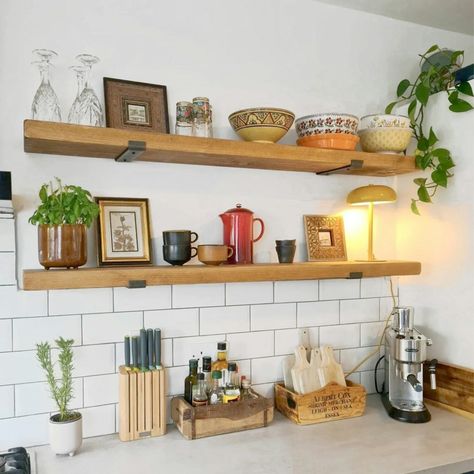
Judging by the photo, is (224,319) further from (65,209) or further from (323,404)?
(65,209)

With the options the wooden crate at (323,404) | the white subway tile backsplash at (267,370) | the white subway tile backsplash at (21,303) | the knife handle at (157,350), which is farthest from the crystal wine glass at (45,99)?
the wooden crate at (323,404)

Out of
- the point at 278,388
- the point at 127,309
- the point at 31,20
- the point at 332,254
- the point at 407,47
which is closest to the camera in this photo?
the point at 31,20

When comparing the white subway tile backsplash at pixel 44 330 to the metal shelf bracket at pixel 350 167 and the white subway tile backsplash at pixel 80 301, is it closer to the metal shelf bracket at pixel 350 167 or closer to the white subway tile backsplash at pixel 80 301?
the white subway tile backsplash at pixel 80 301

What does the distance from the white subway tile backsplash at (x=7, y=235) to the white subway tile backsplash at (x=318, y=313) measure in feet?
3.43

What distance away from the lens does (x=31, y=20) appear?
159cm

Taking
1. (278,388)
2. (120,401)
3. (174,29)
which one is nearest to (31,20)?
(174,29)

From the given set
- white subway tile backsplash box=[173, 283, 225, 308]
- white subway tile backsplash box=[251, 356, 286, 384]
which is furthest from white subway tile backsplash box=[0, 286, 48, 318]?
white subway tile backsplash box=[251, 356, 286, 384]

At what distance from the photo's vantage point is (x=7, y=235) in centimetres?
154

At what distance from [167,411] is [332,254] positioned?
847 mm

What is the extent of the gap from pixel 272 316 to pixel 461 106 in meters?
1.03

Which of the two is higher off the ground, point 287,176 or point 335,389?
point 287,176

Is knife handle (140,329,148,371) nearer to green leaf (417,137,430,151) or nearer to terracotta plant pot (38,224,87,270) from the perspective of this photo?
terracotta plant pot (38,224,87,270)

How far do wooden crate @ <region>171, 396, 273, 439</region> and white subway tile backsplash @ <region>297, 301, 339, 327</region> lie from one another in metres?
0.38

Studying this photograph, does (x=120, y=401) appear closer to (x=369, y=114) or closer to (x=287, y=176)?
(x=287, y=176)
